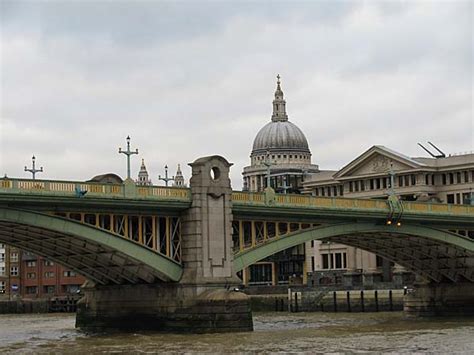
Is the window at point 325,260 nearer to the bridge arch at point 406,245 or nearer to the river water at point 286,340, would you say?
the bridge arch at point 406,245

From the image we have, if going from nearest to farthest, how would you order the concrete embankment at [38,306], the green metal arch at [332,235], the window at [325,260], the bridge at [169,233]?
the bridge at [169,233]
the green metal arch at [332,235]
the concrete embankment at [38,306]
the window at [325,260]

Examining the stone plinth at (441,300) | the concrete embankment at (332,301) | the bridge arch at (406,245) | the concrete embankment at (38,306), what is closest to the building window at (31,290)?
the concrete embankment at (38,306)

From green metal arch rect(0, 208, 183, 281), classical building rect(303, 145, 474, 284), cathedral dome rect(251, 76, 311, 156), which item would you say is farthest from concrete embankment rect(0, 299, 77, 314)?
cathedral dome rect(251, 76, 311, 156)

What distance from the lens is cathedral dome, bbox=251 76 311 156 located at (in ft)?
630

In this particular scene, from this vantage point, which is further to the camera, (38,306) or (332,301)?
(38,306)

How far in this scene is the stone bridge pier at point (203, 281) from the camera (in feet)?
216

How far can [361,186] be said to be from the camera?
13912cm

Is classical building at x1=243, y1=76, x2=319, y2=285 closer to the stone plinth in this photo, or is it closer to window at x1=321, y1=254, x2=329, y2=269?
window at x1=321, y1=254, x2=329, y2=269

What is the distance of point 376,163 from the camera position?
138 metres

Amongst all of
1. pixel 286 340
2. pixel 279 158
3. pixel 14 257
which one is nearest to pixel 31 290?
pixel 14 257

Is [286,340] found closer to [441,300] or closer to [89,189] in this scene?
[89,189]

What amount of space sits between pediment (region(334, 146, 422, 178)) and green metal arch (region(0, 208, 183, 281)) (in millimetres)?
69946

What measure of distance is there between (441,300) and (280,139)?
343ft

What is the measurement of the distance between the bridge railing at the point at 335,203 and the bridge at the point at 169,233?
0.09 metres
